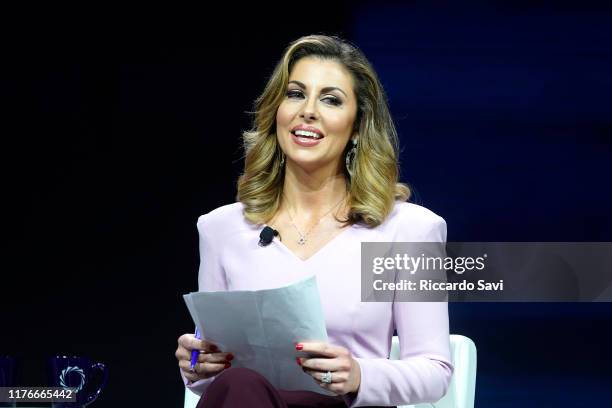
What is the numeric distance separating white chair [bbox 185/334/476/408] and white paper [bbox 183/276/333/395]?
21.2 inches

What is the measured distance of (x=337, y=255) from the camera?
7.32ft

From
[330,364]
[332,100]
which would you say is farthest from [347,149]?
[330,364]

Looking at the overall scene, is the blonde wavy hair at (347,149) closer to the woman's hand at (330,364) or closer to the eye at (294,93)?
the eye at (294,93)

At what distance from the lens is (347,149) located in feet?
7.69

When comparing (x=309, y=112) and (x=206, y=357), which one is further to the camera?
(x=309, y=112)

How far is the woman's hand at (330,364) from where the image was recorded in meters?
1.83

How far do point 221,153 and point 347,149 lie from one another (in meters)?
1.16

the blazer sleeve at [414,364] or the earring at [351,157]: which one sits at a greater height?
the earring at [351,157]

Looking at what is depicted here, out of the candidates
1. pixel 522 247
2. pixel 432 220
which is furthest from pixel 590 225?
pixel 432 220

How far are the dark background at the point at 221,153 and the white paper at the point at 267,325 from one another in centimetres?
154

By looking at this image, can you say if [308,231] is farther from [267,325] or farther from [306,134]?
[267,325]

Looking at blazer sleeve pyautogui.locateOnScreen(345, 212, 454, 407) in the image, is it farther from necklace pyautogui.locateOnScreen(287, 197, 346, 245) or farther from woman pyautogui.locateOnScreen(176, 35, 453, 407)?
necklace pyautogui.locateOnScreen(287, 197, 346, 245)

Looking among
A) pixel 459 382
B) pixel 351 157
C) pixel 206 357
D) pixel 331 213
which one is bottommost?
pixel 459 382

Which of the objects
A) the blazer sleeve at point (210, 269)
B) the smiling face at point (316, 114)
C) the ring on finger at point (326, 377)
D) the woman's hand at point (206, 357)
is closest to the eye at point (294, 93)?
the smiling face at point (316, 114)
